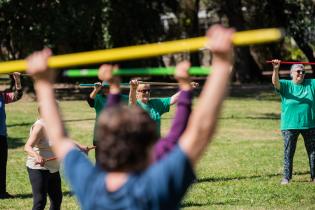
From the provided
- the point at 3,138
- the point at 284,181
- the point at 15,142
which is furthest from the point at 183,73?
the point at 15,142

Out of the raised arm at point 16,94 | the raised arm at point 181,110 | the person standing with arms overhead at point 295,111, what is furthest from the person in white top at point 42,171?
the person standing with arms overhead at point 295,111

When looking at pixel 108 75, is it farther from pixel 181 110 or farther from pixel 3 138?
pixel 3 138

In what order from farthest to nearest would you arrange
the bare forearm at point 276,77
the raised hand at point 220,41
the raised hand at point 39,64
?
the bare forearm at point 276,77, the raised hand at point 39,64, the raised hand at point 220,41

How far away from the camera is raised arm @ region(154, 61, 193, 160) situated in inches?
118

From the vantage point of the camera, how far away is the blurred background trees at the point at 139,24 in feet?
85.7

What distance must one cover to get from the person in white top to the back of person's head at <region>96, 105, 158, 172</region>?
4410mm

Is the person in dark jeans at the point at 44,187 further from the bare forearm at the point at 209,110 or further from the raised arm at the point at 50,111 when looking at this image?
the bare forearm at the point at 209,110

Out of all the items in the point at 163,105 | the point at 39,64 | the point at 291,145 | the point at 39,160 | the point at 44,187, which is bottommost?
the point at 291,145

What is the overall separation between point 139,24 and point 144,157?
31.3 metres

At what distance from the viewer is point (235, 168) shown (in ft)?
37.9

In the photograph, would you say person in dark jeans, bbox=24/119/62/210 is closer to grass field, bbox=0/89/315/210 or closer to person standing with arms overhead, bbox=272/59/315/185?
grass field, bbox=0/89/315/210

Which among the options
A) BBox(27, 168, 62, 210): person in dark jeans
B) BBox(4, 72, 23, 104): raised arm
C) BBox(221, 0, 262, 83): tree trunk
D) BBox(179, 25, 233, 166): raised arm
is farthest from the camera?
BBox(221, 0, 262, 83): tree trunk

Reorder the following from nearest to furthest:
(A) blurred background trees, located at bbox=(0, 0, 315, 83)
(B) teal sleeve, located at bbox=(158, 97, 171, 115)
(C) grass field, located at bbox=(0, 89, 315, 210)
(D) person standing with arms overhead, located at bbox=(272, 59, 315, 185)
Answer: (B) teal sleeve, located at bbox=(158, 97, 171, 115) < (C) grass field, located at bbox=(0, 89, 315, 210) < (D) person standing with arms overhead, located at bbox=(272, 59, 315, 185) < (A) blurred background trees, located at bbox=(0, 0, 315, 83)

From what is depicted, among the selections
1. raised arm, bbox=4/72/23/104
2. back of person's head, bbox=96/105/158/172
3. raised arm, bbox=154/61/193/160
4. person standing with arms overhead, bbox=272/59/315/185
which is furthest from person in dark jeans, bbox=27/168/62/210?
back of person's head, bbox=96/105/158/172
